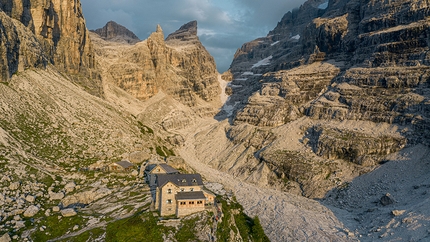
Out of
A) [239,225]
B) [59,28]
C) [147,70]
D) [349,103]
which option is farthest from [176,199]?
[147,70]

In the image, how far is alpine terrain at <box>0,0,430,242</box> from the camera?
48812 millimetres

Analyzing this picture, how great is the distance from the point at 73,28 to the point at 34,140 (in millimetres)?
74282

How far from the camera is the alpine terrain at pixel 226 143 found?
160 ft

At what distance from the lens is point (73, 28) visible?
125500mm

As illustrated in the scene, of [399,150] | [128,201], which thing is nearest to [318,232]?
[128,201]

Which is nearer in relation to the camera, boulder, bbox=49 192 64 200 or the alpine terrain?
the alpine terrain

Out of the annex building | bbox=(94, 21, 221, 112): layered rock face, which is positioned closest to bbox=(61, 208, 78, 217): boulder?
the annex building

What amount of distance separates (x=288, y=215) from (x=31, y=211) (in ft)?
146

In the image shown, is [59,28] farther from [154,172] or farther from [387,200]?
[387,200]

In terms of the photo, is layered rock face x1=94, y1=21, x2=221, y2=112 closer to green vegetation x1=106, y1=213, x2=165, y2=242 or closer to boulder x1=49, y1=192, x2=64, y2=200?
boulder x1=49, y1=192, x2=64, y2=200

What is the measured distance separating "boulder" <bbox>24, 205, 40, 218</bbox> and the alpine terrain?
0.18 meters

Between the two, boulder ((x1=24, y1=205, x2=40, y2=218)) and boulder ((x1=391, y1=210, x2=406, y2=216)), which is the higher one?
boulder ((x1=24, y1=205, x2=40, y2=218))

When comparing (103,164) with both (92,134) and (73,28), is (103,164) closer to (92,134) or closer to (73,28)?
(92,134)

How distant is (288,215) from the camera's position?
206ft
